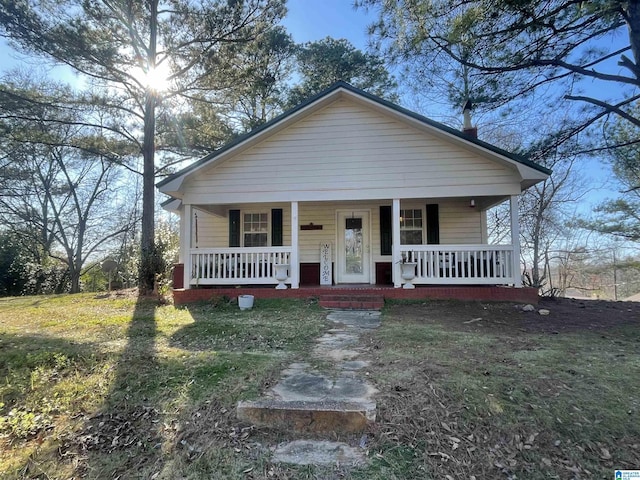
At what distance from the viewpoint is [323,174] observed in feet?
28.7

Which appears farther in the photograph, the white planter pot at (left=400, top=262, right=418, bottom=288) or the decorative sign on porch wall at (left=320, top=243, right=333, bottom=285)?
the decorative sign on porch wall at (left=320, top=243, right=333, bottom=285)

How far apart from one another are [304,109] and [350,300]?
499 cm

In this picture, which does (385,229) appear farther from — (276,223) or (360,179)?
(276,223)

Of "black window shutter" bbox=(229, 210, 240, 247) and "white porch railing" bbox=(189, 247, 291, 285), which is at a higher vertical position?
"black window shutter" bbox=(229, 210, 240, 247)

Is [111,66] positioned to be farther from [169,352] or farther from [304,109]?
[169,352]

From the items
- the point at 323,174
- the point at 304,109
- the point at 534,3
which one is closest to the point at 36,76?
the point at 304,109

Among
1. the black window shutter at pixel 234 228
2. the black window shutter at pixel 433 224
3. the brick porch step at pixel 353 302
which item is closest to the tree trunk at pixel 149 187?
the black window shutter at pixel 234 228

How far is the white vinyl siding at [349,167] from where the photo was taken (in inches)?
329

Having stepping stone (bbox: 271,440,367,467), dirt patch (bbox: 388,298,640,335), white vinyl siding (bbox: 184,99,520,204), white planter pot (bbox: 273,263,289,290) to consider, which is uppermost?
white vinyl siding (bbox: 184,99,520,204)

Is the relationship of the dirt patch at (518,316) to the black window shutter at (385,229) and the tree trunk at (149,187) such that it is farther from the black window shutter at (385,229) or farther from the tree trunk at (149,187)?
the tree trunk at (149,187)

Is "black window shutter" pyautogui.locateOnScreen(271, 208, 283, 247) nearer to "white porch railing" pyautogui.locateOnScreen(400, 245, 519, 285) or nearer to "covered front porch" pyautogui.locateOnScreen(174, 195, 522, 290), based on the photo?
"covered front porch" pyautogui.locateOnScreen(174, 195, 522, 290)

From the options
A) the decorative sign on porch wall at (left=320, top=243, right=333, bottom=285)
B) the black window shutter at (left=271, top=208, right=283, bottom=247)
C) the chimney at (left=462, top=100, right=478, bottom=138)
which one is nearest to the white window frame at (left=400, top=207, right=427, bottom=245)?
the decorative sign on porch wall at (left=320, top=243, right=333, bottom=285)

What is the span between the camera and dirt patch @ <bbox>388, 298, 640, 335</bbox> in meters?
5.78

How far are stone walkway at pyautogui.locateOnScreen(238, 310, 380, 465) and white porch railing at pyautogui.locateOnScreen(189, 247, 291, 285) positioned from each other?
198 inches
